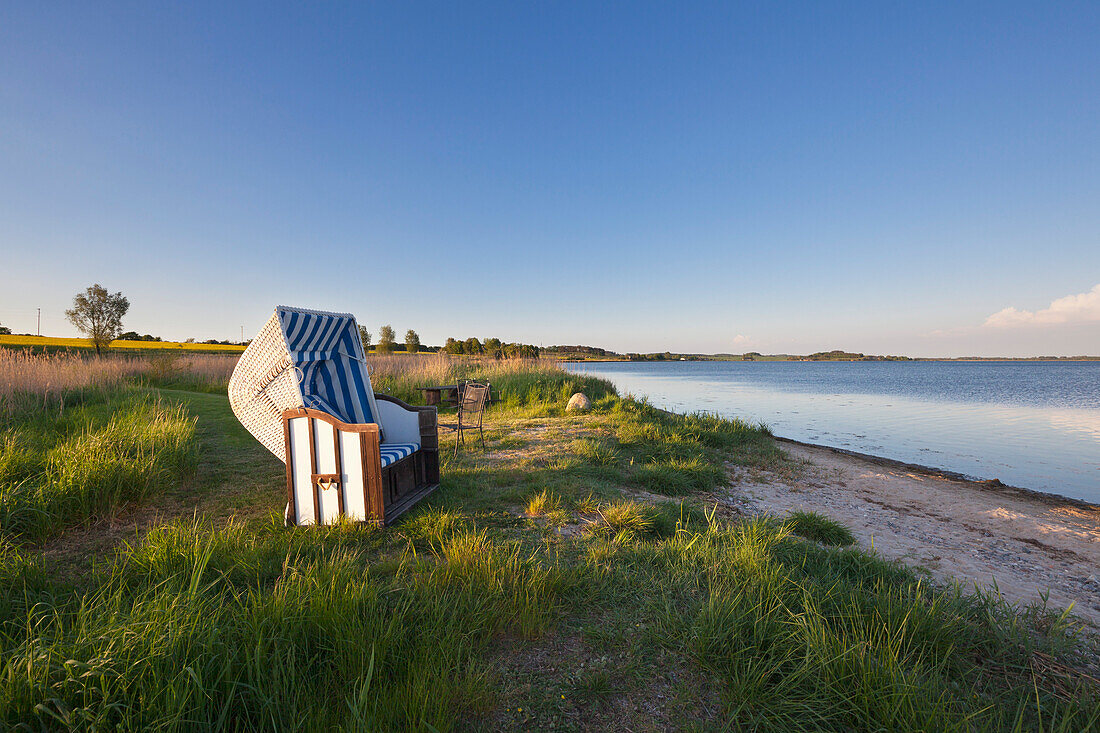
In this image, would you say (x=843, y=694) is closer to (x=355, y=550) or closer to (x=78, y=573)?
(x=355, y=550)

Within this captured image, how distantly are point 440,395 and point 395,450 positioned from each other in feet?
21.7

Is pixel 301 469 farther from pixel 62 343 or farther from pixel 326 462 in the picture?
pixel 62 343

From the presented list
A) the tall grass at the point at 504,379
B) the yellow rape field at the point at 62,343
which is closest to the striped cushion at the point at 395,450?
the tall grass at the point at 504,379

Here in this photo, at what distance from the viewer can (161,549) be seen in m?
2.44

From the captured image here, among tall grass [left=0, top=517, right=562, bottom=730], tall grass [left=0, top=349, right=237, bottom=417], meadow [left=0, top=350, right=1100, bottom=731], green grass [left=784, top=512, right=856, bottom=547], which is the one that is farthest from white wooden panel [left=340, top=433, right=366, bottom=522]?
tall grass [left=0, top=349, right=237, bottom=417]

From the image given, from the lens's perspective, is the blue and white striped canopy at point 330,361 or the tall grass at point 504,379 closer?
the blue and white striped canopy at point 330,361

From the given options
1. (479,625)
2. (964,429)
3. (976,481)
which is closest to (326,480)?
(479,625)

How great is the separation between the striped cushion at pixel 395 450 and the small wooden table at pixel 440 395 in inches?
135

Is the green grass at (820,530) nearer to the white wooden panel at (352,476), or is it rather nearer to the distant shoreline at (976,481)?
the white wooden panel at (352,476)

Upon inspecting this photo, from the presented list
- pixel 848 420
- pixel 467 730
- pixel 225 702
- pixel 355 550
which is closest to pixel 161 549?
pixel 355 550

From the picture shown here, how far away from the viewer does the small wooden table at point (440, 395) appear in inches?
323

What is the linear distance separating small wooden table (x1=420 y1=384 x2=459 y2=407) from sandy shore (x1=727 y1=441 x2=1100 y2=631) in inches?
214

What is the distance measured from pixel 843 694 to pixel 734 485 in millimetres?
4218

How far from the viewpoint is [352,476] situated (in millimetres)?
3338
